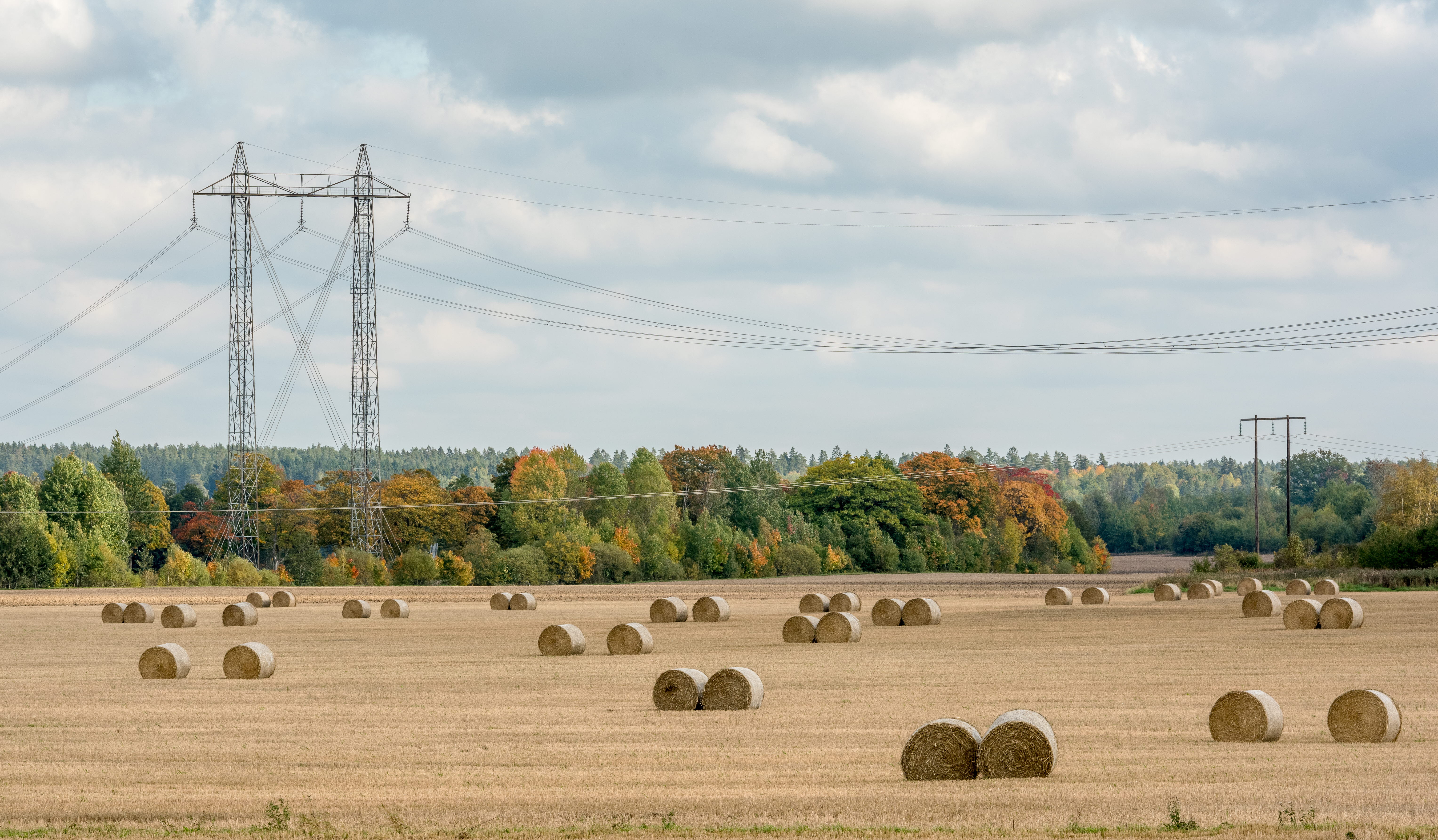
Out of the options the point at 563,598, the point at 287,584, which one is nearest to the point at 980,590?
the point at 563,598

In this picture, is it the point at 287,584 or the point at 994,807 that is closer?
the point at 994,807

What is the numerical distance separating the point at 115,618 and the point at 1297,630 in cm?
3830

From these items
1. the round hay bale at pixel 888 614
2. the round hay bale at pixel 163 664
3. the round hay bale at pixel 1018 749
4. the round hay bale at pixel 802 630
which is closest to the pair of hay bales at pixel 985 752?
the round hay bale at pixel 1018 749

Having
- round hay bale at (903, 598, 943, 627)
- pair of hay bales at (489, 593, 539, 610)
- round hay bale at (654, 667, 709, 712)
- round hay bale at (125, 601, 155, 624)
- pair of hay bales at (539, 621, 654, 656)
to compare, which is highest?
round hay bale at (654, 667, 709, 712)

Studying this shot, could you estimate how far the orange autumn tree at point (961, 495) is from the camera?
5773 inches

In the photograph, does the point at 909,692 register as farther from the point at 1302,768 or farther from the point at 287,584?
the point at 287,584

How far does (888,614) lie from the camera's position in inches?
1812

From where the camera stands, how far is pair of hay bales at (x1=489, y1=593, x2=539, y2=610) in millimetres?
62688

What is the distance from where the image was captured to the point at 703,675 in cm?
2320

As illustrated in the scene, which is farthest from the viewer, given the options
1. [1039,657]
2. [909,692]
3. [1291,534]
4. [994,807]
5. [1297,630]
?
[1291,534]

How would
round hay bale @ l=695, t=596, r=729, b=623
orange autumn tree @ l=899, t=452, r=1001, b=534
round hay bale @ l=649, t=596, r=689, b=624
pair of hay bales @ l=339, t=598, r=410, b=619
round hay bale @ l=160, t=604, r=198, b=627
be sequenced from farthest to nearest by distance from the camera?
orange autumn tree @ l=899, t=452, r=1001, b=534 → pair of hay bales @ l=339, t=598, r=410, b=619 → round hay bale @ l=649, t=596, r=689, b=624 → round hay bale @ l=695, t=596, r=729, b=623 → round hay bale @ l=160, t=604, r=198, b=627

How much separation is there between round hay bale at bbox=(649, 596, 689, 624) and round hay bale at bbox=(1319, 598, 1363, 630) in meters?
20.6

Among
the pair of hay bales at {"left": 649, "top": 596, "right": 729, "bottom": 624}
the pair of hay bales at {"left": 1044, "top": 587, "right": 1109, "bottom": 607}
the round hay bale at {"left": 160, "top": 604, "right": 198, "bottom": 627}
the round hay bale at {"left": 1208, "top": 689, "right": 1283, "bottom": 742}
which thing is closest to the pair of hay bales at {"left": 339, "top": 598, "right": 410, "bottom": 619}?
the round hay bale at {"left": 160, "top": 604, "right": 198, "bottom": 627}

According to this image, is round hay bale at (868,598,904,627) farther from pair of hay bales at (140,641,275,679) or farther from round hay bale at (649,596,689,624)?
pair of hay bales at (140,641,275,679)
